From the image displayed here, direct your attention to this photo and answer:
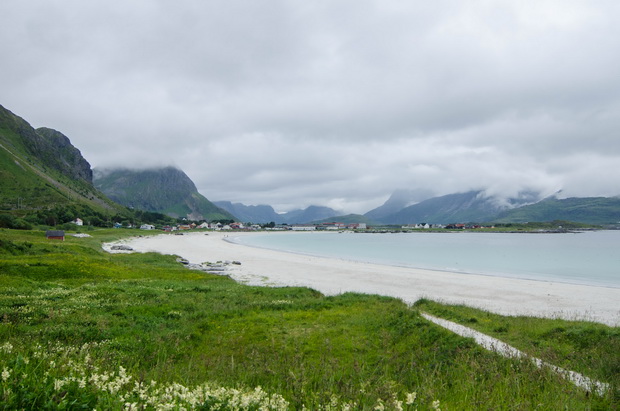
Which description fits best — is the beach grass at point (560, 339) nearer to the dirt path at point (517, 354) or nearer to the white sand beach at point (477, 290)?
the dirt path at point (517, 354)

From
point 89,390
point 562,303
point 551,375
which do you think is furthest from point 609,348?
point 562,303

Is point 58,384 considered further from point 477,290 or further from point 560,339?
point 477,290

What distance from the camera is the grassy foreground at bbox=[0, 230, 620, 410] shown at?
16.2 feet

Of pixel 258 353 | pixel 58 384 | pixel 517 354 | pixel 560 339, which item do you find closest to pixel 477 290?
pixel 560 339

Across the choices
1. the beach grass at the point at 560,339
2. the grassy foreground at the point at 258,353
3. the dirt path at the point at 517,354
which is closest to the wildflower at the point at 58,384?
the grassy foreground at the point at 258,353

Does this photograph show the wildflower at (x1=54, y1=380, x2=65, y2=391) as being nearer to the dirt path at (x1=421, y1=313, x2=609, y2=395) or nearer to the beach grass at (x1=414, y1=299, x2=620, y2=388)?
the dirt path at (x1=421, y1=313, x2=609, y2=395)

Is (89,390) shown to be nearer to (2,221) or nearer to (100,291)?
(100,291)

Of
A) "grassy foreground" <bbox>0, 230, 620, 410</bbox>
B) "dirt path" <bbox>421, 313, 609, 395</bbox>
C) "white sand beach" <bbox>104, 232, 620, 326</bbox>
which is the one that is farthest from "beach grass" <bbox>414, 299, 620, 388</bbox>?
"white sand beach" <bbox>104, 232, 620, 326</bbox>

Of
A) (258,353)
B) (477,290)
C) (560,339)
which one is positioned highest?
(258,353)

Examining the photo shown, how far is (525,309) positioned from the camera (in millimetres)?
30562

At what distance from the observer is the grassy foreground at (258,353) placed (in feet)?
16.2

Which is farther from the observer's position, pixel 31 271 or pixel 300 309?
pixel 31 271

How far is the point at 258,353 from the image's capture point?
11.4 meters

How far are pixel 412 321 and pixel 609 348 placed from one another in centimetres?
748
